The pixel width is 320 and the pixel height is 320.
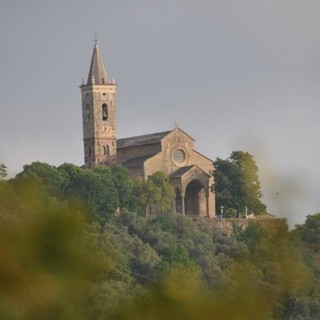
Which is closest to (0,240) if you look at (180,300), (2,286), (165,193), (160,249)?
(2,286)

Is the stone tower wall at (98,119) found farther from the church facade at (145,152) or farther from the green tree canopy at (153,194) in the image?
the green tree canopy at (153,194)

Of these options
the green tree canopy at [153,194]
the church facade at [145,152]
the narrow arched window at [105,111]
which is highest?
the narrow arched window at [105,111]

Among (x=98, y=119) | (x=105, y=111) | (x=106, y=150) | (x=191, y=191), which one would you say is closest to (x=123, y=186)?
(x=191, y=191)

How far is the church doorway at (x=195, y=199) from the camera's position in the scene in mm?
75062

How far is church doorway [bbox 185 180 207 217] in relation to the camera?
7506 cm

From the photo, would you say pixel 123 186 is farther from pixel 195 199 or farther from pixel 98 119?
pixel 98 119

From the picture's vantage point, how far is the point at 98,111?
8031 cm

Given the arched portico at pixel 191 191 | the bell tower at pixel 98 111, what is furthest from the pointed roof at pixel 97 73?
the arched portico at pixel 191 191

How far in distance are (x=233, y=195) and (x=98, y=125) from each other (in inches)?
423

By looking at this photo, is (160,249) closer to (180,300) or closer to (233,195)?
(233,195)

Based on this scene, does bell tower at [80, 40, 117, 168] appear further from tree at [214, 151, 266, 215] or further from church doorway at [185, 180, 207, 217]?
tree at [214, 151, 266, 215]

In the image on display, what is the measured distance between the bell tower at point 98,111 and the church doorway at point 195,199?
524 centimetres

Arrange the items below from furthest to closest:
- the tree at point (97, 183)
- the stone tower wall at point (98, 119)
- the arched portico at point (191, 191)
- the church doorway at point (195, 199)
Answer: the stone tower wall at point (98, 119), the church doorway at point (195, 199), the arched portico at point (191, 191), the tree at point (97, 183)

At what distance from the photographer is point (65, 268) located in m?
3.85
